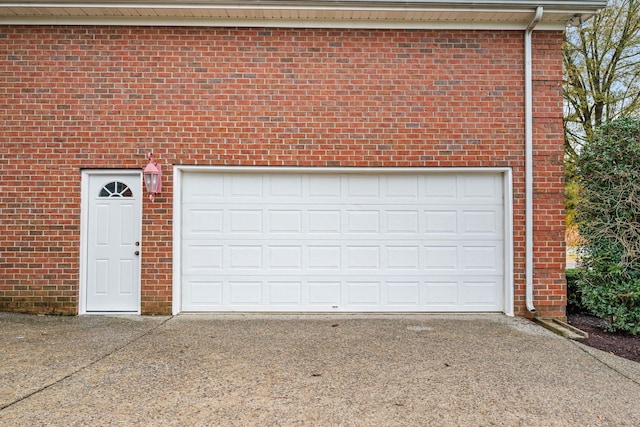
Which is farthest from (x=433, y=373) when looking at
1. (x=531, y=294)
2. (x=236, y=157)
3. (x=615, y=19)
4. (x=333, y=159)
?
(x=615, y=19)

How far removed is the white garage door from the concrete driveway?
631mm

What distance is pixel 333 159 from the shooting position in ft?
19.5

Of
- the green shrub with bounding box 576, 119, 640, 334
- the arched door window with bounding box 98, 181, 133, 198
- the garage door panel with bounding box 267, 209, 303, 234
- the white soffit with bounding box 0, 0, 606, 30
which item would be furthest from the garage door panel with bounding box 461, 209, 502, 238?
the arched door window with bounding box 98, 181, 133, 198

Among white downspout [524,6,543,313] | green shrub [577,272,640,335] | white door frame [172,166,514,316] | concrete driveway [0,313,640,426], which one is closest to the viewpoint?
concrete driveway [0,313,640,426]

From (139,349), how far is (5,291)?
2.88m

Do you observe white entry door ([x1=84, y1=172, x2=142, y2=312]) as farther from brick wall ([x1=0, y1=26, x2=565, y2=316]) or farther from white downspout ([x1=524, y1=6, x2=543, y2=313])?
white downspout ([x1=524, y1=6, x2=543, y2=313])

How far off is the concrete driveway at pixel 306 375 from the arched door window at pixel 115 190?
1.76 m

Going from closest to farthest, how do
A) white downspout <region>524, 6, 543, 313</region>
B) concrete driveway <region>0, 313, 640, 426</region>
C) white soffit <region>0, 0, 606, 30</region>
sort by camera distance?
concrete driveway <region>0, 313, 640, 426</region> → white soffit <region>0, 0, 606, 30</region> → white downspout <region>524, 6, 543, 313</region>

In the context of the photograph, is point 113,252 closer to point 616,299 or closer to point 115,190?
point 115,190

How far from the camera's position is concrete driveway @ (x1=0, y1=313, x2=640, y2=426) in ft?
9.68

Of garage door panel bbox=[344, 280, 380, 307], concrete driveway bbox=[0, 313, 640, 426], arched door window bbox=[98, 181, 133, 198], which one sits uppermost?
arched door window bbox=[98, 181, 133, 198]

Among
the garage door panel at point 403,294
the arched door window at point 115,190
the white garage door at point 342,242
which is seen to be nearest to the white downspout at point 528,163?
the white garage door at point 342,242

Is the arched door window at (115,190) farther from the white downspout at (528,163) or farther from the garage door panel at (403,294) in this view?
the white downspout at (528,163)

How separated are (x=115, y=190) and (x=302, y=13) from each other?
3.62m
